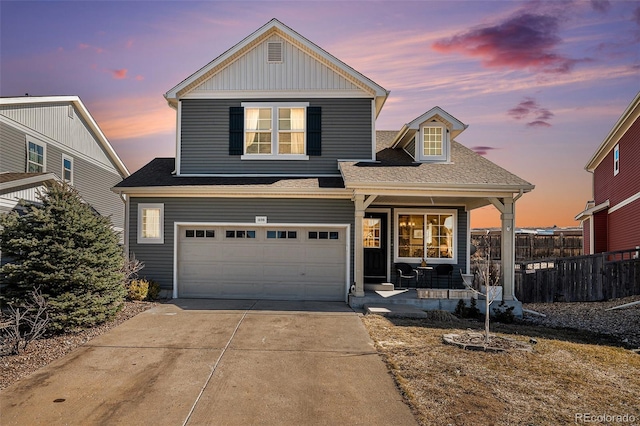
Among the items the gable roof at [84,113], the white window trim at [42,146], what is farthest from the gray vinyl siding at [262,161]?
the white window trim at [42,146]

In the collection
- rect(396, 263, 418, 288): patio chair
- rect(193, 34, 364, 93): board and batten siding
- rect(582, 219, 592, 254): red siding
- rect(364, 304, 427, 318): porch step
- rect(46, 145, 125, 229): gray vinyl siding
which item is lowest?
rect(364, 304, 427, 318): porch step

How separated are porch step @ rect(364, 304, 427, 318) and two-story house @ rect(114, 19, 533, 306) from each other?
1.87 ft

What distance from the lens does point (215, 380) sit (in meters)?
5.34

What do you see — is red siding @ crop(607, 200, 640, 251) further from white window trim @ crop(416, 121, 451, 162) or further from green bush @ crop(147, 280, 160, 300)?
green bush @ crop(147, 280, 160, 300)

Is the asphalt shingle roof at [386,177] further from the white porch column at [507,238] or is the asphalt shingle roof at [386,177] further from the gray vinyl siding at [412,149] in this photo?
the white porch column at [507,238]

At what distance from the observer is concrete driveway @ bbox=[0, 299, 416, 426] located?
14.5 ft

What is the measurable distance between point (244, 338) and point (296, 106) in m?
7.57

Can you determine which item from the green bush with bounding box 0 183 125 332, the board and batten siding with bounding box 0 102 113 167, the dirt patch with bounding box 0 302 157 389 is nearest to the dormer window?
the green bush with bounding box 0 183 125 332

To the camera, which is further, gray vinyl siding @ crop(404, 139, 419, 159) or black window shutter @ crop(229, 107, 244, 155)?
gray vinyl siding @ crop(404, 139, 419, 159)

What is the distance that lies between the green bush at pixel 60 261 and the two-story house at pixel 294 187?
10.5 feet

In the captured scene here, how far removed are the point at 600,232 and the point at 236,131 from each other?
64.7 ft

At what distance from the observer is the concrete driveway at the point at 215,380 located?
441 centimetres

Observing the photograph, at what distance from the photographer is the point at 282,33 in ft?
39.7

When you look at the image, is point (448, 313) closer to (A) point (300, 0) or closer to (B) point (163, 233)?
(B) point (163, 233)
